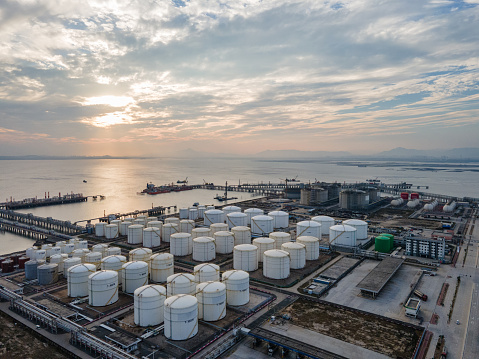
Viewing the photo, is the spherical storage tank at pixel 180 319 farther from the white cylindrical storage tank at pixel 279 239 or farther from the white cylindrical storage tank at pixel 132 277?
the white cylindrical storage tank at pixel 279 239

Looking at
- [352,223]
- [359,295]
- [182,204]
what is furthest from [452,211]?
[182,204]

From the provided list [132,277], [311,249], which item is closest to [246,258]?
[311,249]

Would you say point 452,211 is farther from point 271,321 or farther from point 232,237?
point 271,321

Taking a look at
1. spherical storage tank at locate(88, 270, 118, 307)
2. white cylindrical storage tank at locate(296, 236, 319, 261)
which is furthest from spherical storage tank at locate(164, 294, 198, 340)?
white cylindrical storage tank at locate(296, 236, 319, 261)

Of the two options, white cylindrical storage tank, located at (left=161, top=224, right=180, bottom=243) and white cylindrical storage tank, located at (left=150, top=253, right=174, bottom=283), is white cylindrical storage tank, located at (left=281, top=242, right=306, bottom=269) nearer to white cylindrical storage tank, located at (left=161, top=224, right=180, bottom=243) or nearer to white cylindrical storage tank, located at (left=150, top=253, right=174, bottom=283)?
white cylindrical storage tank, located at (left=150, top=253, right=174, bottom=283)

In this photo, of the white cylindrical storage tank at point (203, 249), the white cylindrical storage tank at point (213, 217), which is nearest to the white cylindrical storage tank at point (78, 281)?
the white cylindrical storage tank at point (203, 249)

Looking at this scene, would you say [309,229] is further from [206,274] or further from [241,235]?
[206,274]
